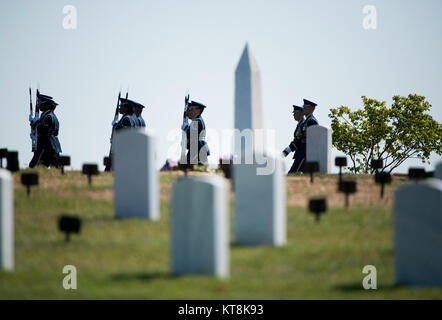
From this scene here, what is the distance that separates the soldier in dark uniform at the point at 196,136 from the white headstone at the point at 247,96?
592 cm

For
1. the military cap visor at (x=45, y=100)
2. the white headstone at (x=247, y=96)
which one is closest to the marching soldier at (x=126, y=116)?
Result: the military cap visor at (x=45, y=100)

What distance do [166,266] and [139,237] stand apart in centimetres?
152

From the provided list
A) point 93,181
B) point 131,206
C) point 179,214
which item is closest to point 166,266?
point 179,214

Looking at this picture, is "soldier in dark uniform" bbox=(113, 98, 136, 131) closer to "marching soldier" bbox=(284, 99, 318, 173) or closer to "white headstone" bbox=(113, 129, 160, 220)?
"marching soldier" bbox=(284, 99, 318, 173)

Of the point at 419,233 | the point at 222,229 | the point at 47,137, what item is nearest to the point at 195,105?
the point at 47,137

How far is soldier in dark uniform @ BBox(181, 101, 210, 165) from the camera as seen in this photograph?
2708cm

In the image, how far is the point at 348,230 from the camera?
15.4m

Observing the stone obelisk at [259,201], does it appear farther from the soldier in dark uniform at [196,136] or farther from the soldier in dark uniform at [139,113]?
the soldier in dark uniform at [139,113]

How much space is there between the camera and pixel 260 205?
14.5 metres

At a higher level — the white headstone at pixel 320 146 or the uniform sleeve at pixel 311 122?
the uniform sleeve at pixel 311 122

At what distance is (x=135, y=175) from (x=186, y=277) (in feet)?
12.1

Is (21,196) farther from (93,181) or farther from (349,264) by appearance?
(349,264)

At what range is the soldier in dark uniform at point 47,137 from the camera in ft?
92.0
